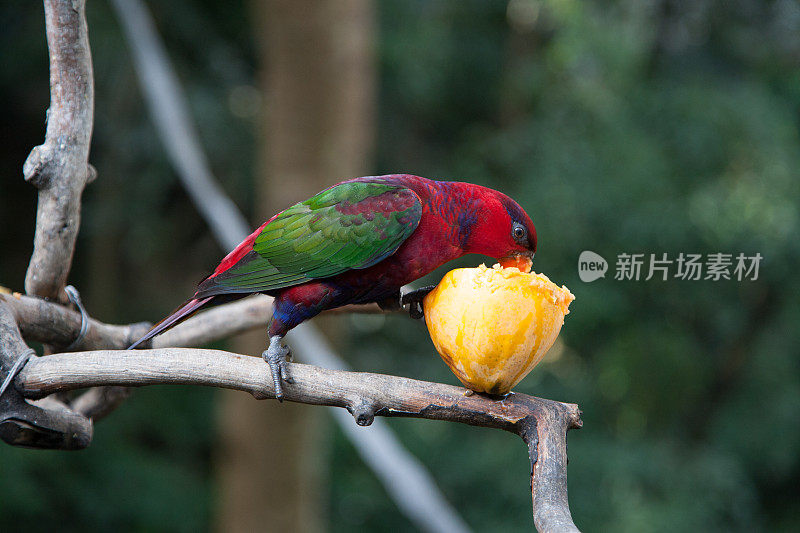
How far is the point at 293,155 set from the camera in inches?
119

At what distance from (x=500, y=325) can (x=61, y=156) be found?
31.9 inches

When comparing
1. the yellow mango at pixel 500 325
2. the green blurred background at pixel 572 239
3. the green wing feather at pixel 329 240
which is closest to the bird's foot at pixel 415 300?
the green wing feather at pixel 329 240

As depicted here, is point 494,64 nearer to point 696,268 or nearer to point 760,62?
point 760,62

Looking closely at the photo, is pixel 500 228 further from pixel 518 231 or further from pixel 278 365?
pixel 278 365

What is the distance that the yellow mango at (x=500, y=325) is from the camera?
0.95 m

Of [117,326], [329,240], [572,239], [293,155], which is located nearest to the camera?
[329,240]

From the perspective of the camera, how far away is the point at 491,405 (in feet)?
3.22

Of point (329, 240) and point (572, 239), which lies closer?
point (329, 240)

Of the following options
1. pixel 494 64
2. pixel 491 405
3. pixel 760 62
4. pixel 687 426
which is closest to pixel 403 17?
pixel 494 64

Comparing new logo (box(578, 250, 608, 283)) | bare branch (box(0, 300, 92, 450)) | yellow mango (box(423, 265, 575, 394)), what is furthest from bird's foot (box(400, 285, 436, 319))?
bare branch (box(0, 300, 92, 450))

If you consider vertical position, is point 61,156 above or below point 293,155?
above

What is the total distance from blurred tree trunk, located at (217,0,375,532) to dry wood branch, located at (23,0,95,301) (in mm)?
1708

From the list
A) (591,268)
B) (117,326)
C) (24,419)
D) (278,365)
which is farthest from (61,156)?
(591,268)

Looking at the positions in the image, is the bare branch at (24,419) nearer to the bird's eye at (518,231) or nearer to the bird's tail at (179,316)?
the bird's tail at (179,316)
